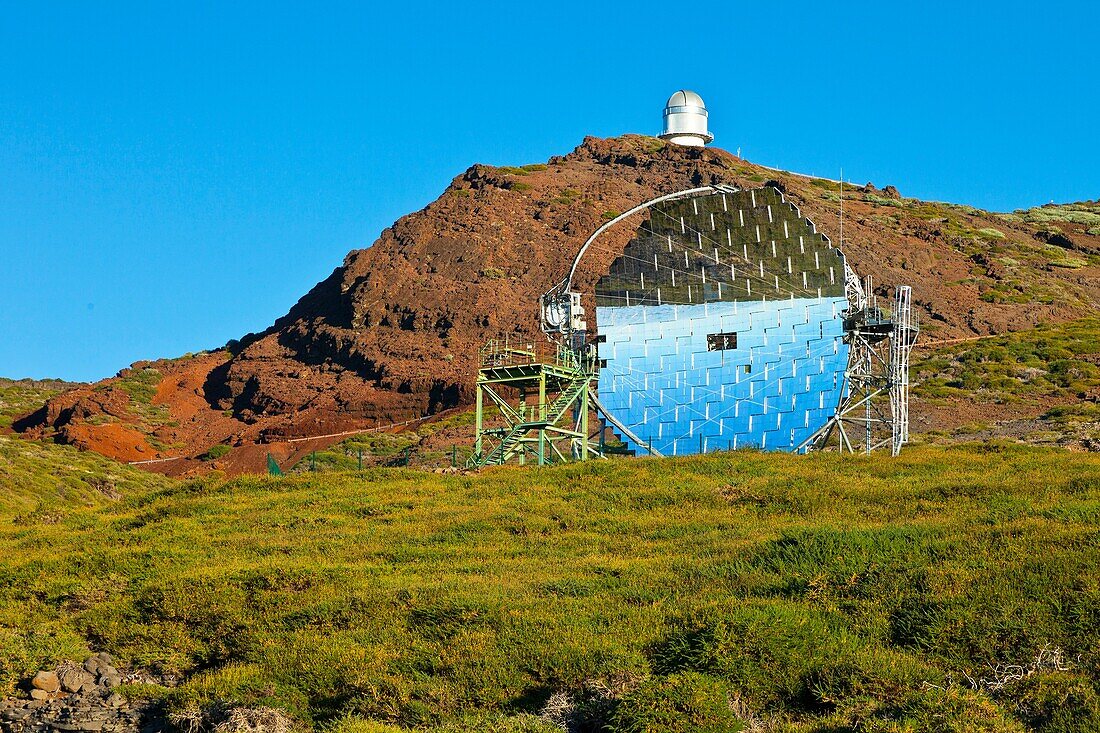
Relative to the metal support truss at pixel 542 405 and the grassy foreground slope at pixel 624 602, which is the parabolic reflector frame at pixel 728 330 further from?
the grassy foreground slope at pixel 624 602

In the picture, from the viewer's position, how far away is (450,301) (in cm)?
10719

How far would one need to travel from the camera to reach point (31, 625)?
25969 millimetres

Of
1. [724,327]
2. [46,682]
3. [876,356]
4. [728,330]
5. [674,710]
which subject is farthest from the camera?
[876,356]

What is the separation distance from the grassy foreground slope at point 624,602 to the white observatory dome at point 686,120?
11436cm

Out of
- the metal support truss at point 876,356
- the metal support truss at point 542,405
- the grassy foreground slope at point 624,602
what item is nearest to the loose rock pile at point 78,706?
the grassy foreground slope at point 624,602

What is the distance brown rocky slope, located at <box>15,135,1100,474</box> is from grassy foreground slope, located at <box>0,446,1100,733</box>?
53345 mm

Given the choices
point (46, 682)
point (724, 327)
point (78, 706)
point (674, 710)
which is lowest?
point (78, 706)

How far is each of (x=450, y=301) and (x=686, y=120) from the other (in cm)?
5235

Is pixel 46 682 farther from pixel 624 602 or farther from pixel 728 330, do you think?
pixel 728 330

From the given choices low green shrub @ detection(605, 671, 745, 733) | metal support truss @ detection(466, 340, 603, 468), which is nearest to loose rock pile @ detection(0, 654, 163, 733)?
low green shrub @ detection(605, 671, 745, 733)

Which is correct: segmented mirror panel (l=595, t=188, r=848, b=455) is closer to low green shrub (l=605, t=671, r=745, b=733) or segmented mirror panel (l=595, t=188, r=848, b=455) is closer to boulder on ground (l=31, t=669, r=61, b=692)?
low green shrub (l=605, t=671, r=745, b=733)

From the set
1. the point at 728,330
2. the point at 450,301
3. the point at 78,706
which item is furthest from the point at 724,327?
the point at 450,301

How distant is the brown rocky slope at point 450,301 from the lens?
95.9 m

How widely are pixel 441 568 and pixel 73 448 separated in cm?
6553
